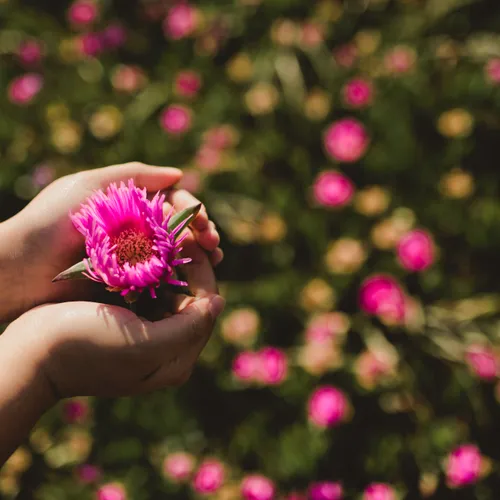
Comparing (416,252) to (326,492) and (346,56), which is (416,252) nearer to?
(326,492)

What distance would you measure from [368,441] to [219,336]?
0.31 meters

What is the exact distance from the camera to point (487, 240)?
1138mm

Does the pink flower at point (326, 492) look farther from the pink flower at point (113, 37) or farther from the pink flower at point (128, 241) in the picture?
the pink flower at point (113, 37)

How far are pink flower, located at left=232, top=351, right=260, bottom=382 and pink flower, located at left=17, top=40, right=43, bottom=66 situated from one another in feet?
2.92

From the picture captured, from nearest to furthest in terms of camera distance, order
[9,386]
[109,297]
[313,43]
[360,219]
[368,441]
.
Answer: [9,386] < [109,297] < [368,441] < [360,219] < [313,43]

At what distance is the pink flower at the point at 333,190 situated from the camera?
1102mm

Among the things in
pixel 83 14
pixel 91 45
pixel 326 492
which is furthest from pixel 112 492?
pixel 83 14

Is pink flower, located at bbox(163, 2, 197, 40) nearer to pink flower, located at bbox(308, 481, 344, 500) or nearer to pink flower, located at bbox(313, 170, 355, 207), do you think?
pink flower, located at bbox(313, 170, 355, 207)

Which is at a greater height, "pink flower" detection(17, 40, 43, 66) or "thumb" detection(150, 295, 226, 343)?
"pink flower" detection(17, 40, 43, 66)

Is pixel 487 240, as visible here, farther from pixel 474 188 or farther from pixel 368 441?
pixel 368 441

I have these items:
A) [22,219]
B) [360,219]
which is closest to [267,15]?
[360,219]

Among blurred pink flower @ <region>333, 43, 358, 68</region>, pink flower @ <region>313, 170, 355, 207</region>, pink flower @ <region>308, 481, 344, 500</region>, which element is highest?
blurred pink flower @ <region>333, 43, 358, 68</region>

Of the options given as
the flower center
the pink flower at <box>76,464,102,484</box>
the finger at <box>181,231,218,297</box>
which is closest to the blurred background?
the pink flower at <box>76,464,102,484</box>

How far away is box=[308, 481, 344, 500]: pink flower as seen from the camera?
905 millimetres
